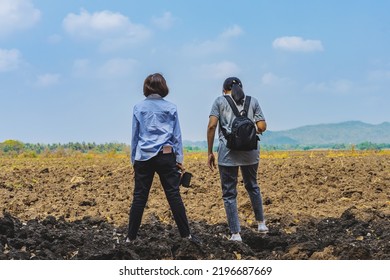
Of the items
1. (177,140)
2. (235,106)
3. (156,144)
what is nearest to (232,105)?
(235,106)

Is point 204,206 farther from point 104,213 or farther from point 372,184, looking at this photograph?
point 372,184

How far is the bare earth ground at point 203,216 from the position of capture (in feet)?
25.9

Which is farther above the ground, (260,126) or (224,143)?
(260,126)

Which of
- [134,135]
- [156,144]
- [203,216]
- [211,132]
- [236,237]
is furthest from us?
[203,216]

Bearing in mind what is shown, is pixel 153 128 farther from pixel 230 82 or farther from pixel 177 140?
pixel 230 82

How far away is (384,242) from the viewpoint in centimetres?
861

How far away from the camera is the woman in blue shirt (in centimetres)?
795

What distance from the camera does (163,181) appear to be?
808cm

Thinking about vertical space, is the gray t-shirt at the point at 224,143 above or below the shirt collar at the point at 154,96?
below

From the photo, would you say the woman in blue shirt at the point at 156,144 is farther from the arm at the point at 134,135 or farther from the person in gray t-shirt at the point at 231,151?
the person in gray t-shirt at the point at 231,151

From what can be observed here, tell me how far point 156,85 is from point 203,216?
4107 millimetres

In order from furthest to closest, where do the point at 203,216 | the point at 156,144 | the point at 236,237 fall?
the point at 203,216 → the point at 236,237 → the point at 156,144

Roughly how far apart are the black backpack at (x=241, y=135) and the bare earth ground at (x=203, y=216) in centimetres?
118

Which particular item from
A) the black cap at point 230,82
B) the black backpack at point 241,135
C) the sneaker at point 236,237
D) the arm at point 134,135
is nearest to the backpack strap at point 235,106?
the black backpack at point 241,135
